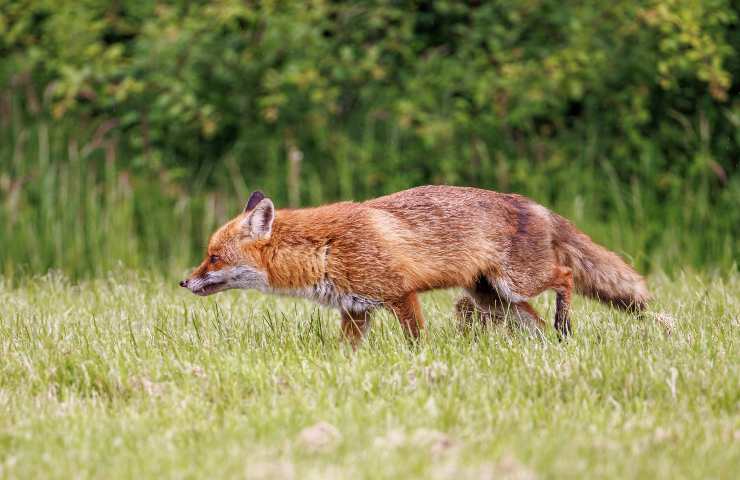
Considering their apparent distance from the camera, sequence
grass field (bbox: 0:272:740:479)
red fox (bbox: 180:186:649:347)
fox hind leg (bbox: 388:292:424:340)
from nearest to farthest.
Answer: grass field (bbox: 0:272:740:479)
fox hind leg (bbox: 388:292:424:340)
red fox (bbox: 180:186:649:347)

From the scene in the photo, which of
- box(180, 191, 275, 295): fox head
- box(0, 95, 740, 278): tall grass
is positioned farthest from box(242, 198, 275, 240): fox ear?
box(0, 95, 740, 278): tall grass

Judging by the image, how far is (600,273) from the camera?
6.54m

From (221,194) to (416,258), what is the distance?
215 inches

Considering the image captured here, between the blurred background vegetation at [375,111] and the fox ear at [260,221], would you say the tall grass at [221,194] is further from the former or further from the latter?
the fox ear at [260,221]

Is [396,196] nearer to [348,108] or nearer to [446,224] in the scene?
[446,224]

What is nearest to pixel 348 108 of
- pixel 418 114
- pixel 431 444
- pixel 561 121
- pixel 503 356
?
pixel 418 114

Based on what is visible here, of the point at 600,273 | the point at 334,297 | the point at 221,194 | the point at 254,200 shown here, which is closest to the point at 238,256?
the point at 254,200

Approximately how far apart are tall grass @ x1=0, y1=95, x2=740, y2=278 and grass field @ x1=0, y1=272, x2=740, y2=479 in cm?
329

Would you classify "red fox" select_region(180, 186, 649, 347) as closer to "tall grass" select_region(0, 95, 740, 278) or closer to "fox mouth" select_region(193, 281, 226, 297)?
"fox mouth" select_region(193, 281, 226, 297)

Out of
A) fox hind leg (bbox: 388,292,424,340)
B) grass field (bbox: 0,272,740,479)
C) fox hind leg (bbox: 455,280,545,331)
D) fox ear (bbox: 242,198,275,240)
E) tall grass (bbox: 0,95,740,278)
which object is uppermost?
fox ear (bbox: 242,198,275,240)

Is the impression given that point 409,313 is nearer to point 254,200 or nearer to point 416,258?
point 416,258

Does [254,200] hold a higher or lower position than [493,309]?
higher

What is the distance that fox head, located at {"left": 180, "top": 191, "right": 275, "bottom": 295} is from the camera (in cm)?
645

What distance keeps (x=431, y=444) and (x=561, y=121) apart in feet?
28.4
